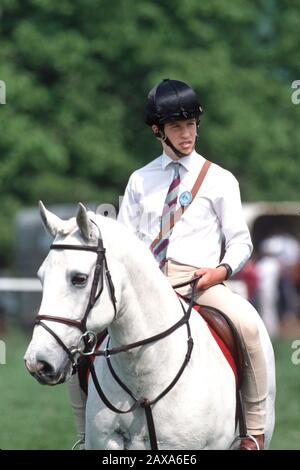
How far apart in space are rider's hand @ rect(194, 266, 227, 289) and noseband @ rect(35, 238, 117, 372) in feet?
2.64

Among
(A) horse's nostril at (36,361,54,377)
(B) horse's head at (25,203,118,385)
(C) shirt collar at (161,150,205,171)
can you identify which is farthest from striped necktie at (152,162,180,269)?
(A) horse's nostril at (36,361,54,377)

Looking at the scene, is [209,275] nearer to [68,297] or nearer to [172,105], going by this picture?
[172,105]

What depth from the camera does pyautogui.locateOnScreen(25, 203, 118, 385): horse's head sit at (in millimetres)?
5508

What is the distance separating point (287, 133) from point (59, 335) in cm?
2335

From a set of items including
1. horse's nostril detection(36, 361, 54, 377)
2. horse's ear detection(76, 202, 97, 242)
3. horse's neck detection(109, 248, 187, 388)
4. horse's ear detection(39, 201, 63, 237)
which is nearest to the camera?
horse's nostril detection(36, 361, 54, 377)

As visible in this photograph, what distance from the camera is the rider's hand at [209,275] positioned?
649 cm

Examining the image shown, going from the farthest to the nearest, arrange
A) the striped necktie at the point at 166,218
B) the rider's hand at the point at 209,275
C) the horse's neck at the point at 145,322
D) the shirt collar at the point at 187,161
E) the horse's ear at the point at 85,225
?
the shirt collar at the point at 187,161 → the striped necktie at the point at 166,218 → the rider's hand at the point at 209,275 → the horse's neck at the point at 145,322 → the horse's ear at the point at 85,225

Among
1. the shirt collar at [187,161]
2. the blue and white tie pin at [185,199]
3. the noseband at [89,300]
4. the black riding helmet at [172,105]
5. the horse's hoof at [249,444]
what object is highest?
the black riding helmet at [172,105]

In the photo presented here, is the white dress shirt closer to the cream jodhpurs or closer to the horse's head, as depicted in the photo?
the cream jodhpurs

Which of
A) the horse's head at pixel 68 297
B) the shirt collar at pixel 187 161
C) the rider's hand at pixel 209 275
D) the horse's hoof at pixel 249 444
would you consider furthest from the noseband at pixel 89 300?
the horse's hoof at pixel 249 444

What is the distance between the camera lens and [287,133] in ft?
93.1

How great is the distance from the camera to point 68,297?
563cm

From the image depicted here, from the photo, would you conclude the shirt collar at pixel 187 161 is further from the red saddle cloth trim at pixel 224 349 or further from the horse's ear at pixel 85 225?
the horse's ear at pixel 85 225

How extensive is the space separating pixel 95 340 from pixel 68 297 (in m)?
→ 0.28
